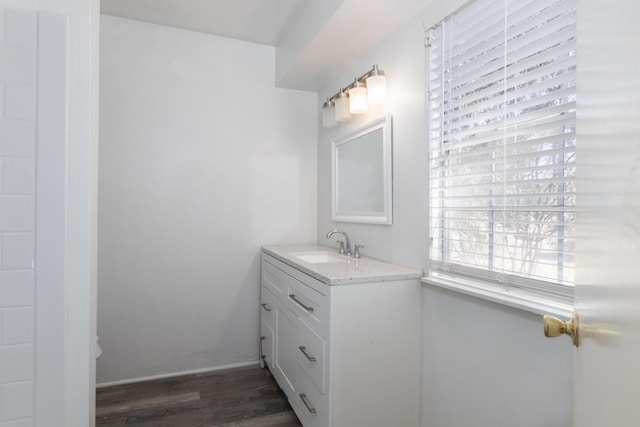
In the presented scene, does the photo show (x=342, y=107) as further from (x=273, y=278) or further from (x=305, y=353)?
(x=305, y=353)

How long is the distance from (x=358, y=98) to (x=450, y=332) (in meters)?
1.40

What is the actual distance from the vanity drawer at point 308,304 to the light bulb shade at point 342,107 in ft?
3.68

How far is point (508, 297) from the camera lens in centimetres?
122

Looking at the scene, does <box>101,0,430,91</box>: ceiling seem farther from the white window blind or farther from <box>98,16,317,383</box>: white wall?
the white window blind

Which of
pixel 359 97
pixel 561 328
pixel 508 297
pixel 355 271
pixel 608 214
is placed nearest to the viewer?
pixel 608 214

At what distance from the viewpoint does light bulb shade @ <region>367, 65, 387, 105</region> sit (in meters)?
1.93

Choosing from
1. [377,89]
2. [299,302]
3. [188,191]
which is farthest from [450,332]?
[188,191]

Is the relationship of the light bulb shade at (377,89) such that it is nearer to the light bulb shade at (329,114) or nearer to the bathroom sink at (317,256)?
the light bulb shade at (329,114)

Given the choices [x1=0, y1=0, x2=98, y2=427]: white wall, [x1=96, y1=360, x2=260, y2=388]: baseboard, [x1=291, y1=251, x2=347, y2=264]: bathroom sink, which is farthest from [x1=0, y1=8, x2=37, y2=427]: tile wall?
[x1=96, y1=360, x2=260, y2=388]: baseboard

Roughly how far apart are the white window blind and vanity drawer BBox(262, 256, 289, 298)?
96cm

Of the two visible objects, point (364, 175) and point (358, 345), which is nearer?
point (358, 345)

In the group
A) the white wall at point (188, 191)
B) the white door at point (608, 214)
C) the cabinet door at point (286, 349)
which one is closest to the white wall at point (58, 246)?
the cabinet door at point (286, 349)

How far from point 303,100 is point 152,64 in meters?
1.17

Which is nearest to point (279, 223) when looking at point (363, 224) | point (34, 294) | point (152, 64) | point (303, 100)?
point (363, 224)
